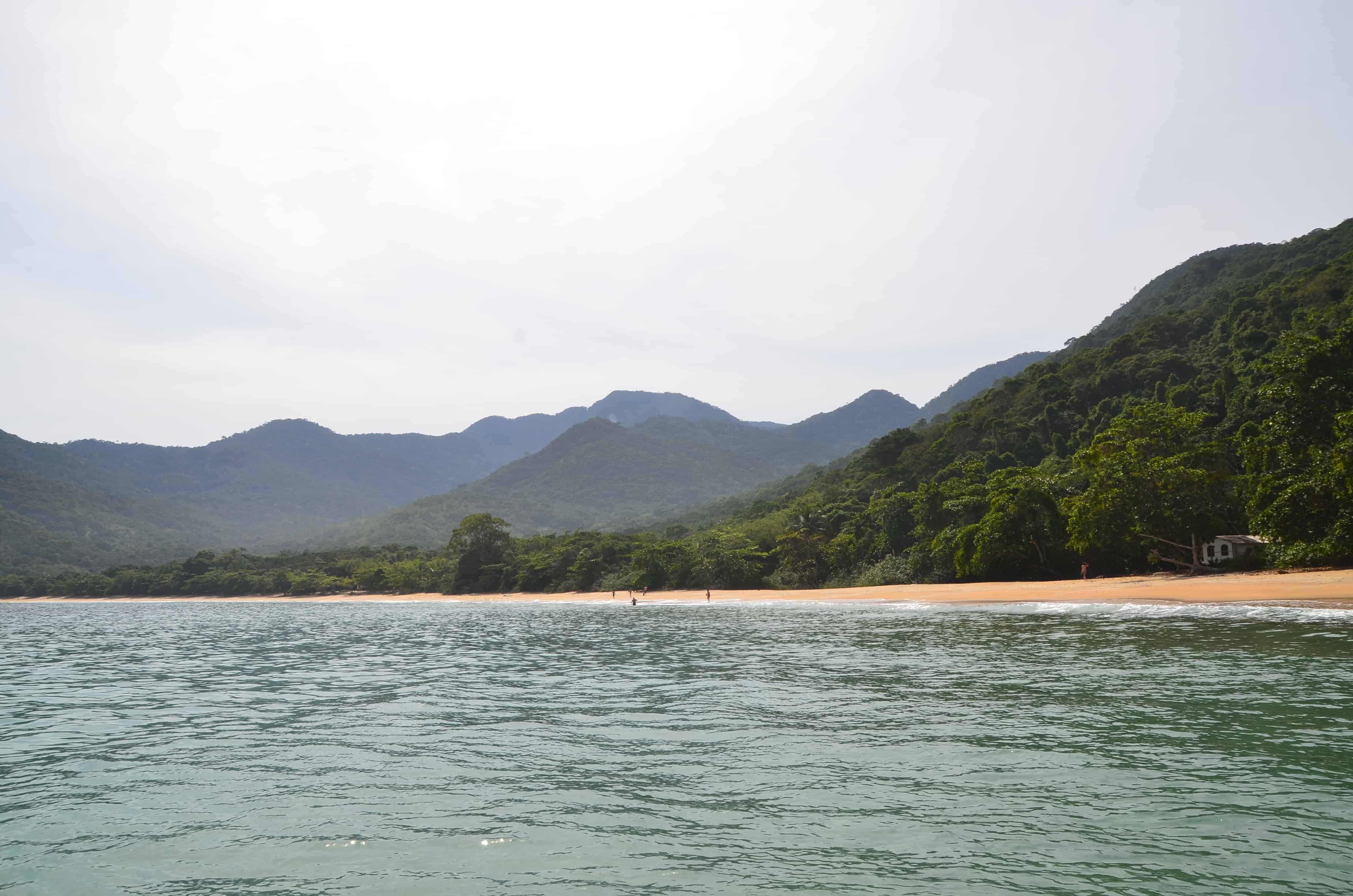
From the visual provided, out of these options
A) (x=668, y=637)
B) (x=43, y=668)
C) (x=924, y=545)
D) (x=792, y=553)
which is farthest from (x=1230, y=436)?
(x=43, y=668)

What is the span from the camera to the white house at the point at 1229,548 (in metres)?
47.7

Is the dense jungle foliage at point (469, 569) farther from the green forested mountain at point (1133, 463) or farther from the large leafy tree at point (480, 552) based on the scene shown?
the green forested mountain at point (1133, 463)

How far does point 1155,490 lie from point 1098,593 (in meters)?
7.82

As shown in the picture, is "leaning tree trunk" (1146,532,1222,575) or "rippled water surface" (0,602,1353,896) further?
"leaning tree trunk" (1146,532,1222,575)

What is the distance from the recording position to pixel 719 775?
1178 centimetres

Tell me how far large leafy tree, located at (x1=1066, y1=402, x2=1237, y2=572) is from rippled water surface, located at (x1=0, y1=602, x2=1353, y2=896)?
68.3 ft

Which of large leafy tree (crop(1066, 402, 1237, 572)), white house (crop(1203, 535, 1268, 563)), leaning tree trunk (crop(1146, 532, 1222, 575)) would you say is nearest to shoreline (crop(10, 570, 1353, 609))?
leaning tree trunk (crop(1146, 532, 1222, 575))

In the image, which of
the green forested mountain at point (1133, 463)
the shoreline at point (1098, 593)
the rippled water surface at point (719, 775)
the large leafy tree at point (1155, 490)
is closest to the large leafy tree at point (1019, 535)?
the green forested mountain at point (1133, 463)

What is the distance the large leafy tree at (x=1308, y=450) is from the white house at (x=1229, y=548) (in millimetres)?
5686

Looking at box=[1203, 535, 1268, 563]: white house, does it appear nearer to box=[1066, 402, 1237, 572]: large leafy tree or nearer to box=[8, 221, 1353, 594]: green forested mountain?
box=[1066, 402, 1237, 572]: large leafy tree

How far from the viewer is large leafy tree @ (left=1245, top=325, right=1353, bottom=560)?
1469 inches

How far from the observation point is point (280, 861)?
8859mm

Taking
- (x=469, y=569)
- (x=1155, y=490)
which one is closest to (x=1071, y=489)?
(x=1155, y=490)

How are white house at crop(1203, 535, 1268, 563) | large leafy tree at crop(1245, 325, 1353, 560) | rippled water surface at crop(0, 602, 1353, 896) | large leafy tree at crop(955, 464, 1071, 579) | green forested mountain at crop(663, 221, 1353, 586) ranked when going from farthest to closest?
large leafy tree at crop(955, 464, 1071, 579)
white house at crop(1203, 535, 1268, 563)
green forested mountain at crop(663, 221, 1353, 586)
large leafy tree at crop(1245, 325, 1353, 560)
rippled water surface at crop(0, 602, 1353, 896)
